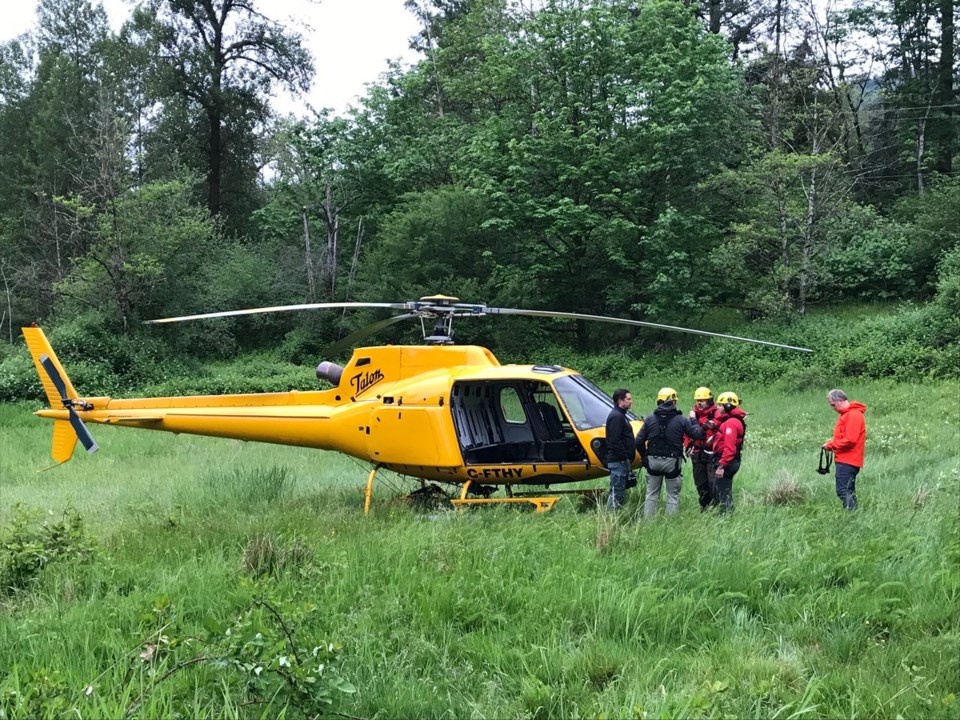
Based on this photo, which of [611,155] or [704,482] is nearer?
[704,482]

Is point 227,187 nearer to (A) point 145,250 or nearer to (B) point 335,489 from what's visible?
(A) point 145,250

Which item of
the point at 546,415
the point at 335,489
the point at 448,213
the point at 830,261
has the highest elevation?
the point at 448,213

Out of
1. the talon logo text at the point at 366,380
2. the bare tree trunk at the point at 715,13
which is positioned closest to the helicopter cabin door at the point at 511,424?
the talon logo text at the point at 366,380

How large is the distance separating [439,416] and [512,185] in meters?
19.9

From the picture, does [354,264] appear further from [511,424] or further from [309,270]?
[511,424]

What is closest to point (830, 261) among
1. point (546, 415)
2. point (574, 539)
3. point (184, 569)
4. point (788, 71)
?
point (788, 71)

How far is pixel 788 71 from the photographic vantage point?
2891 centimetres

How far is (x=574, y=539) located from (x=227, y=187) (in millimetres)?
35485

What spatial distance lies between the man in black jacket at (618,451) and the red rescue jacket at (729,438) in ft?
3.13

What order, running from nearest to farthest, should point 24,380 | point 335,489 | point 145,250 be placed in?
point 335,489, point 24,380, point 145,250

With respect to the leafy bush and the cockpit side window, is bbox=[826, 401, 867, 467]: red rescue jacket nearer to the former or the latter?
the cockpit side window

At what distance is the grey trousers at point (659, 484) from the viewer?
765 centimetres

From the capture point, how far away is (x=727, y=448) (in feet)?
25.7

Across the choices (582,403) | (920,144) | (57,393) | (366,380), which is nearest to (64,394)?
(57,393)
